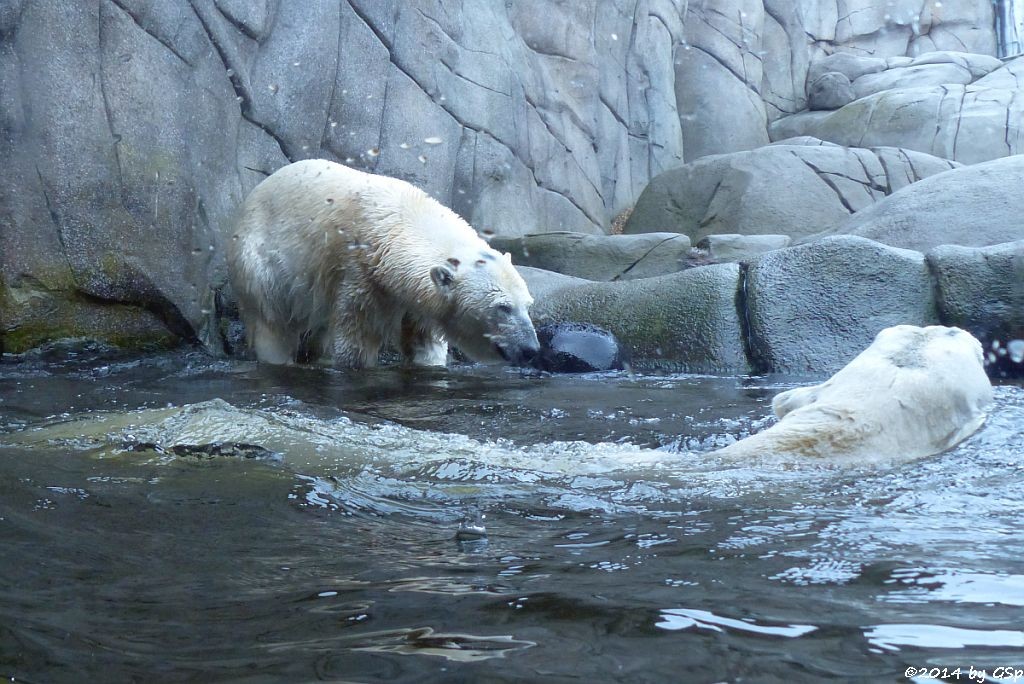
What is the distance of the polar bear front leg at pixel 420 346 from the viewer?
6.82m

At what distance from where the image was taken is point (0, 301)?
253 inches

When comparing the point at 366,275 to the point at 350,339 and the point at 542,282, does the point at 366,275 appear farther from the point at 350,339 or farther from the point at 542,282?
the point at 542,282

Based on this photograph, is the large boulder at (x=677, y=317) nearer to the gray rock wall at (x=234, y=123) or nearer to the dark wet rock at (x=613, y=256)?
the dark wet rock at (x=613, y=256)

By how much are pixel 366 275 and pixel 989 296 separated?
3.83m

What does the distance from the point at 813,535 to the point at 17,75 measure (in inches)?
234

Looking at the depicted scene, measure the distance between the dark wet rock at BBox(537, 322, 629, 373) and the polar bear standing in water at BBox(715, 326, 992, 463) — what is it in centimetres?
307

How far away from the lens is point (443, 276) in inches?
242

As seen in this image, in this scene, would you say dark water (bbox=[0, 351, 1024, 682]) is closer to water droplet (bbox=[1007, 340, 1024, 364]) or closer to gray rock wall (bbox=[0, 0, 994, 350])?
water droplet (bbox=[1007, 340, 1024, 364])

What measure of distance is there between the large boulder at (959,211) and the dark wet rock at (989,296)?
1232 millimetres

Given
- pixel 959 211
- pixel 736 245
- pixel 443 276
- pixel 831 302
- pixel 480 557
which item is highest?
pixel 959 211

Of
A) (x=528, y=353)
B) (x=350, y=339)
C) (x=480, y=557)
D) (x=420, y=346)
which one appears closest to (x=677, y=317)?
(x=528, y=353)

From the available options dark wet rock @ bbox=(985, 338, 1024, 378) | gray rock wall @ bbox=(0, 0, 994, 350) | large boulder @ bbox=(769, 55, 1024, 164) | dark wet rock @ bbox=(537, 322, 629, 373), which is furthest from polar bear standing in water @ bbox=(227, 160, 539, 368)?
large boulder @ bbox=(769, 55, 1024, 164)

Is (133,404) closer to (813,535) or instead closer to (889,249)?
(813,535)

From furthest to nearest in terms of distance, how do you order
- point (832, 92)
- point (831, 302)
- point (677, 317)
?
1. point (832, 92)
2. point (677, 317)
3. point (831, 302)
